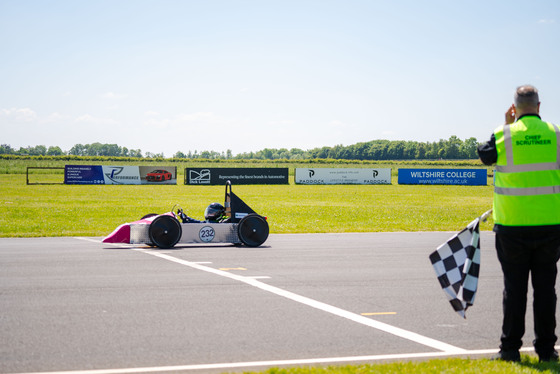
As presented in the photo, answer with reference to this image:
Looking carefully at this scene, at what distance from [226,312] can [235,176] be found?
4135 centimetres

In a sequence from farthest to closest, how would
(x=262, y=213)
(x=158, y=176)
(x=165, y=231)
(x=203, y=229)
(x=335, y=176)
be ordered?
(x=335, y=176)
(x=158, y=176)
(x=262, y=213)
(x=203, y=229)
(x=165, y=231)

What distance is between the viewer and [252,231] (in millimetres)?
12789

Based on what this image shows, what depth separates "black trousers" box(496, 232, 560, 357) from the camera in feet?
15.8

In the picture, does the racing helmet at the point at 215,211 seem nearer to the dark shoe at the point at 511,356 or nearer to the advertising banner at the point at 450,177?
the dark shoe at the point at 511,356

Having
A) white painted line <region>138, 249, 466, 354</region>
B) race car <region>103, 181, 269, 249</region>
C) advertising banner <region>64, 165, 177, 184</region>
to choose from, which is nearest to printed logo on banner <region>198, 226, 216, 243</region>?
race car <region>103, 181, 269, 249</region>

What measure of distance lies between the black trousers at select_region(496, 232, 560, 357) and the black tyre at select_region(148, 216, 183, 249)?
8223 millimetres

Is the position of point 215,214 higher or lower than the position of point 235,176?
lower

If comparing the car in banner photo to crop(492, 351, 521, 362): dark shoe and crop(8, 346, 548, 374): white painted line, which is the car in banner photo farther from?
crop(492, 351, 521, 362): dark shoe

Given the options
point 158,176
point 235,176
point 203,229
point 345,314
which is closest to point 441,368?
point 345,314

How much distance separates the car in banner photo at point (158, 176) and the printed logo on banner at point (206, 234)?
113ft

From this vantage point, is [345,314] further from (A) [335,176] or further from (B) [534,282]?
(A) [335,176]

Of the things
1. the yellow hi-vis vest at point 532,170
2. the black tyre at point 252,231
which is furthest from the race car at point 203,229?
the yellow hi-vis vest at point 532,170

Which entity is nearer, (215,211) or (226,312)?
(226,312)

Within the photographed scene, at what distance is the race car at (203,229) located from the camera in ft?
40.0
